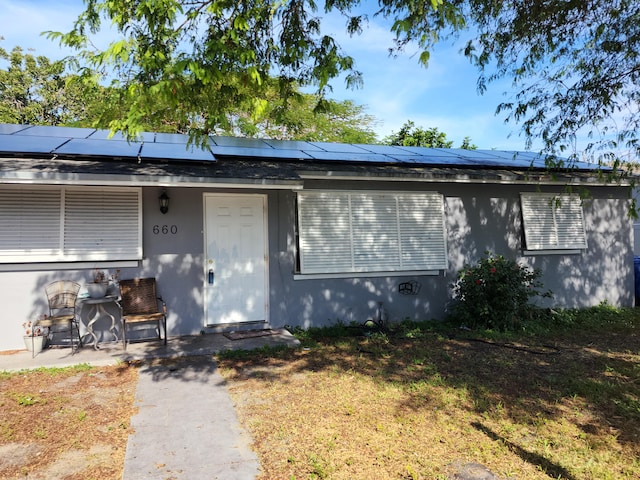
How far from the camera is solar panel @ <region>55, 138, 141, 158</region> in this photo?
6.29 meters

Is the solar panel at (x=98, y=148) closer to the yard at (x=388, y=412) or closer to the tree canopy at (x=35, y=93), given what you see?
the yard at (x=388, y=412)

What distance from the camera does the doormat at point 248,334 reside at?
6.47 metres

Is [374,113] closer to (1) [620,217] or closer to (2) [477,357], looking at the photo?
(1) [620,217]

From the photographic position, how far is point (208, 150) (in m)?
7.37

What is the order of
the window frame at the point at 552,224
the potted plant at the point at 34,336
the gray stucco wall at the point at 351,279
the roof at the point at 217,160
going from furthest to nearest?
1. the window frame at the point at 552,224
2. the gray stucco wall at the point at 351,279
3. the roof at the point at 217,160
4. the potted plant at the point at 34,336

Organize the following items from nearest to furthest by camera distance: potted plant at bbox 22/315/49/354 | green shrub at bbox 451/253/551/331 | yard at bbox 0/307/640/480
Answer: yard at bbox 0/307/640/480
potted plant at bbox 22/315/49/354
green shrub at bbox 451/253/551/331

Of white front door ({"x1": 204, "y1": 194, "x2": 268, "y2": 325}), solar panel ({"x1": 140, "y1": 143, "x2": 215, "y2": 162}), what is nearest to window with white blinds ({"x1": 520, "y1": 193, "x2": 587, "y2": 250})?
white front door ({"x1": 204, "y1": 194, "x2": 268, "y2": 325})

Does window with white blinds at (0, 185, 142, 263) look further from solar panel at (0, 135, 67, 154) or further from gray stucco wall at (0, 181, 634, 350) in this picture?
solar panel at (0, 135, 67, 154)

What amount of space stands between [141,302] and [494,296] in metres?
5.73

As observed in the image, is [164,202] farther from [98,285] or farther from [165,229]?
[98,285]

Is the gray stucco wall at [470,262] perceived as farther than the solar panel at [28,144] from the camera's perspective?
Yes

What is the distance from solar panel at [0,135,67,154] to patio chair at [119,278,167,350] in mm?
2278

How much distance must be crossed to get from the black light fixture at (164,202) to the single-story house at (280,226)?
0.21 feet

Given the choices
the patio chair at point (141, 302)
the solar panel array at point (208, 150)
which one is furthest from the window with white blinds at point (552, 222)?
the patio chair at point (141, 302)
